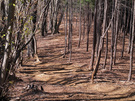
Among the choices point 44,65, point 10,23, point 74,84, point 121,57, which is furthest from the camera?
point 121,57

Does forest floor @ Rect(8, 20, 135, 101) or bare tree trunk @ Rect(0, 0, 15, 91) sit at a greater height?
bare tree trunk @ Rect(0, 0, 15, 91)

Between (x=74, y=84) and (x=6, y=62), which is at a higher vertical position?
(x=6, y=62)

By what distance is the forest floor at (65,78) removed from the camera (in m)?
9.14

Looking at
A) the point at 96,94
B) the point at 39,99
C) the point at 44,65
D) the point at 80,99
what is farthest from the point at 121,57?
the point at 39,99

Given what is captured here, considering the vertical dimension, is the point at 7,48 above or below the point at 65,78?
above

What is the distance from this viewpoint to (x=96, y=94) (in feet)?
32.9

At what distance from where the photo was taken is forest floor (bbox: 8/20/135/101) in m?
9.14

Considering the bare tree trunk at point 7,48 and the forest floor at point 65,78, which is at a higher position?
the bare tree trunk at point 7,48

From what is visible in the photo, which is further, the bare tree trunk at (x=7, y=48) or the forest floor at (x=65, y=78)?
the forest floor at (x=65, y=78)

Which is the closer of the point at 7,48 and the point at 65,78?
the point at 7,48

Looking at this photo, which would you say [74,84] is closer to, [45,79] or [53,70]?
[45,79]

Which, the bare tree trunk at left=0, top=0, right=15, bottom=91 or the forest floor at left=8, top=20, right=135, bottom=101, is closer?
the bare tree trunk at left=0, top=0, right=15, bottom=91

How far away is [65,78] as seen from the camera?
1420cm

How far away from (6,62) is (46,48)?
18.3m
